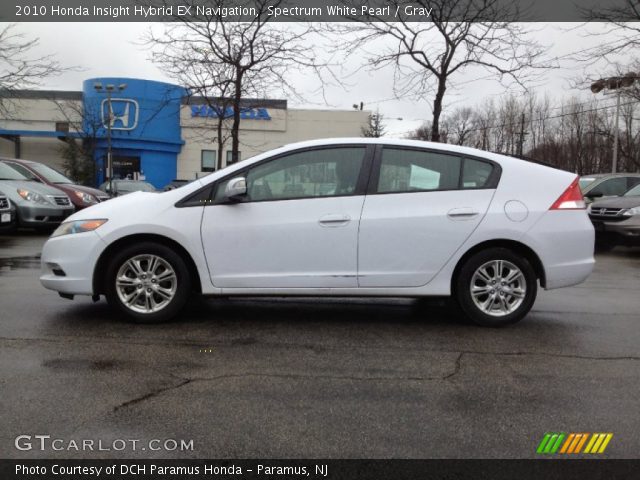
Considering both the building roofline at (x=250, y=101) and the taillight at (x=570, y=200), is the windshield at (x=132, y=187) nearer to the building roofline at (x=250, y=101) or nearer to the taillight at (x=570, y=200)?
the building roofline at (x=250, y=101)

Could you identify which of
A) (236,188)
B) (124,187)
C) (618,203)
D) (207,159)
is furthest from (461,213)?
(207,159)

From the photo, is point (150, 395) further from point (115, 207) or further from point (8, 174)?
point (8, 174)

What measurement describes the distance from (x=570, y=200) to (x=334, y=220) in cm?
210

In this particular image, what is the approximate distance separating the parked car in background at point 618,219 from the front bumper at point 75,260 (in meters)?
9.57

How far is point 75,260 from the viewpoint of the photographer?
4.82 m

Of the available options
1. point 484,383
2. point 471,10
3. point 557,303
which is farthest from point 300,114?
point 484,383

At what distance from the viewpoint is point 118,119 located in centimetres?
3447

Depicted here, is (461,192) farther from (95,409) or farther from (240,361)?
(95,409)

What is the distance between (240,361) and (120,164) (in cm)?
3449

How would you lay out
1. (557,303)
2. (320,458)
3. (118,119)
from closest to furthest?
(320,458)
(557,303)
(118,119)

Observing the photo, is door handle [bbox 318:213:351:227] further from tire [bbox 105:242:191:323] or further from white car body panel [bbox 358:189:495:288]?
tire [bbox 105:242:191:323]

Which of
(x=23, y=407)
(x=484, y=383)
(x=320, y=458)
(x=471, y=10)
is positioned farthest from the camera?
(x=471, y=10)

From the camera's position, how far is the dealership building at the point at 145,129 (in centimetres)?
3456

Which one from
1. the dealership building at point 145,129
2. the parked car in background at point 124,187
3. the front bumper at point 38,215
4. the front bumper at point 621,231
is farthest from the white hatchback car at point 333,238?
the dealership building at point 145,129
